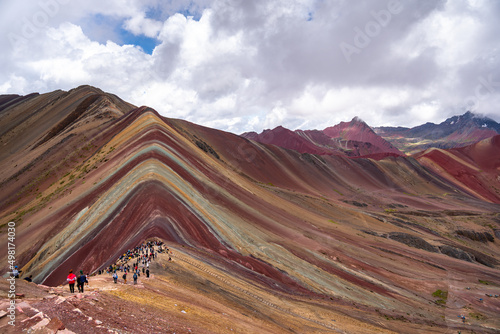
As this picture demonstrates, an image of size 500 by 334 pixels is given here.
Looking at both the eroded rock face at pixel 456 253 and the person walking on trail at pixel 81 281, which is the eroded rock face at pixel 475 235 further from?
the person walking on trail at pixel 81 281

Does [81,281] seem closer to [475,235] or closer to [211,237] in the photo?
[211,237]

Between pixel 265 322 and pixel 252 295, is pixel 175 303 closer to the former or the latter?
pixel 265 322

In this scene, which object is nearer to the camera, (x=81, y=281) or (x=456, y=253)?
(x=81, y=281)

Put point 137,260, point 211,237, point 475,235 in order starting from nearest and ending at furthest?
point 137,260, point 211,237, point 475,235

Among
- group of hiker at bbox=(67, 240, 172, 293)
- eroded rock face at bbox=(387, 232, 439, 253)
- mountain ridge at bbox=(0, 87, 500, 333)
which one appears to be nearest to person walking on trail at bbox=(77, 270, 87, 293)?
mountain ridge at bbox=(0, 87, 500, 333)

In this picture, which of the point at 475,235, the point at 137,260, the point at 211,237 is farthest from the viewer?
the point at 475,235

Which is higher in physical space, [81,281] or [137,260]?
[81,281]

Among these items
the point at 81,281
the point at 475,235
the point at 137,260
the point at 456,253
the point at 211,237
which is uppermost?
the point at 475,235

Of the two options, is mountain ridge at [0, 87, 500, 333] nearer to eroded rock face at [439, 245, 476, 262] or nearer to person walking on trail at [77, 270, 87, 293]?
eroded rock face at [439, 245, 476, 262]

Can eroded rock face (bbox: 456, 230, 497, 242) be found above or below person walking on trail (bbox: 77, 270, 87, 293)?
above

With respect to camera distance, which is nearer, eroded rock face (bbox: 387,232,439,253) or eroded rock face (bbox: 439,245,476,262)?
eroded rock face (bbox: 439,245,476,262)

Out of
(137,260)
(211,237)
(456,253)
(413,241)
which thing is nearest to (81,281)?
(137,260)
